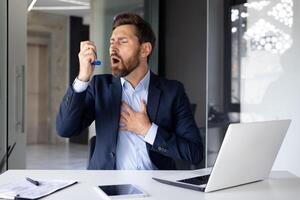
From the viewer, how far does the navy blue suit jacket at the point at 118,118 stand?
1834mm

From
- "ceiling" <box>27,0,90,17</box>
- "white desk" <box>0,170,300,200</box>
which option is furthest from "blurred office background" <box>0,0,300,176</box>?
"ceiling" <box>27,0,90,17</box>

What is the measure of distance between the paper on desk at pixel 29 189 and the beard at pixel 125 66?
691mm

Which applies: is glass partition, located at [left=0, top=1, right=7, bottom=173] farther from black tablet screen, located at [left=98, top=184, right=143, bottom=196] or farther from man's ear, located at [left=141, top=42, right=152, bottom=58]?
black tablet screen, located at [left=98, top=184, right=143, bottom=196]

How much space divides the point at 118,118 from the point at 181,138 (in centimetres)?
32

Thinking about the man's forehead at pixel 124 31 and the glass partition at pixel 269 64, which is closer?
the man's forehead at pixel 124 31

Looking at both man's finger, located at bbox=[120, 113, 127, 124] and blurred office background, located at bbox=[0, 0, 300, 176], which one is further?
blurred office background, located at bbox=[0, 0, 300, 176]

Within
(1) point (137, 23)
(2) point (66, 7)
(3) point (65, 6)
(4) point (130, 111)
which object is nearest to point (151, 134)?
(4) point (130, 111)

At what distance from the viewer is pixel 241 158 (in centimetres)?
138

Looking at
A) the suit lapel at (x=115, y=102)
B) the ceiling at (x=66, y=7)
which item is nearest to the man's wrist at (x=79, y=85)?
the suit lapel at (x=115, y=102)

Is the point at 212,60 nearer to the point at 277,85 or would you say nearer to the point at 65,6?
the point at 277,85

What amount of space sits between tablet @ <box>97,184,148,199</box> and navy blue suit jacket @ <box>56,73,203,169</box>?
47 centimetres

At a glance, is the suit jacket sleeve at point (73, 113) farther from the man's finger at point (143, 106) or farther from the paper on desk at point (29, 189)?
the paper on desk at point (29, 189)

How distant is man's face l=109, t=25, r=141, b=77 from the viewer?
1974mm

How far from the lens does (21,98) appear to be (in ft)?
12.2
